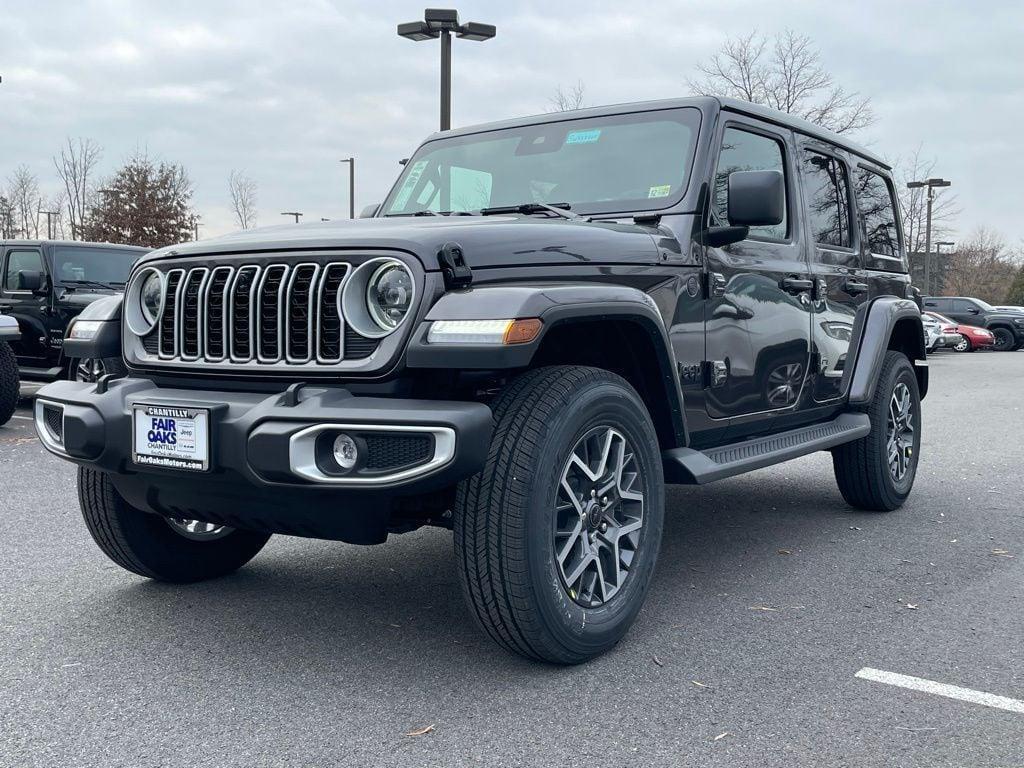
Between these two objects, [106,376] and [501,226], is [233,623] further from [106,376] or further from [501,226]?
[501,226]

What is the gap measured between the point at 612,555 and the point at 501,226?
3.69ft

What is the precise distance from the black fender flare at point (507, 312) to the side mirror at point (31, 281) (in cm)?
876

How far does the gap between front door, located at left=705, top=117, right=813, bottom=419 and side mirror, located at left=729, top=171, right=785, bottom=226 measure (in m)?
0.27

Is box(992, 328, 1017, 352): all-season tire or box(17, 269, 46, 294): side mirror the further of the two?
box(992, 328, 1017, 352): all-season tire

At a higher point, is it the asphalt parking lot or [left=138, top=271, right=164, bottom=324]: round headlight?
[left=138, top=271, right=164, bottom=324]: round headlight

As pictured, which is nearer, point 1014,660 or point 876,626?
point 1014,660

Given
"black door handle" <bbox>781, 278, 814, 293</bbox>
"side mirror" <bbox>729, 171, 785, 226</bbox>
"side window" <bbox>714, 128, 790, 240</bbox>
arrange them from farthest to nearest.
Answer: "black door handle" <bbox>781, 278, 814, 293</bbox>, "side window" <bbox>714, 128, 790, 240</bbox>, "side mirror" <bbox>729, 171, 785, 226</bbox>

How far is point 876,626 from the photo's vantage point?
371cm

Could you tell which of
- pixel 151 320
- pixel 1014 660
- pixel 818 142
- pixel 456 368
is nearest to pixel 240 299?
pixel 151 320

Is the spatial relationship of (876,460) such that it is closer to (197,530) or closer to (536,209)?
(536,209)

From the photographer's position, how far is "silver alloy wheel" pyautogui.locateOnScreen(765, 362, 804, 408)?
4.51 meters

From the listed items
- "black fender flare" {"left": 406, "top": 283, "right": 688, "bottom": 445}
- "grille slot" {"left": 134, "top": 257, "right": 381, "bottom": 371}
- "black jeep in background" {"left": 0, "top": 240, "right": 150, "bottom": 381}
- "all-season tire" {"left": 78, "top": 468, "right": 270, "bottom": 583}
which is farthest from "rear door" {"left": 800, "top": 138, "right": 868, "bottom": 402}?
"black jeep in background" {"left": 0, "top": 240, "right": 150, "bottom": 381}

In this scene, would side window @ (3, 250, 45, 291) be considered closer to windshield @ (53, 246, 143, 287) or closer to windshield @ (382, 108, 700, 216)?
windshield @ (53, 246, 143, 287)

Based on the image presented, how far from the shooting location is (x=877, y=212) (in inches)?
233
